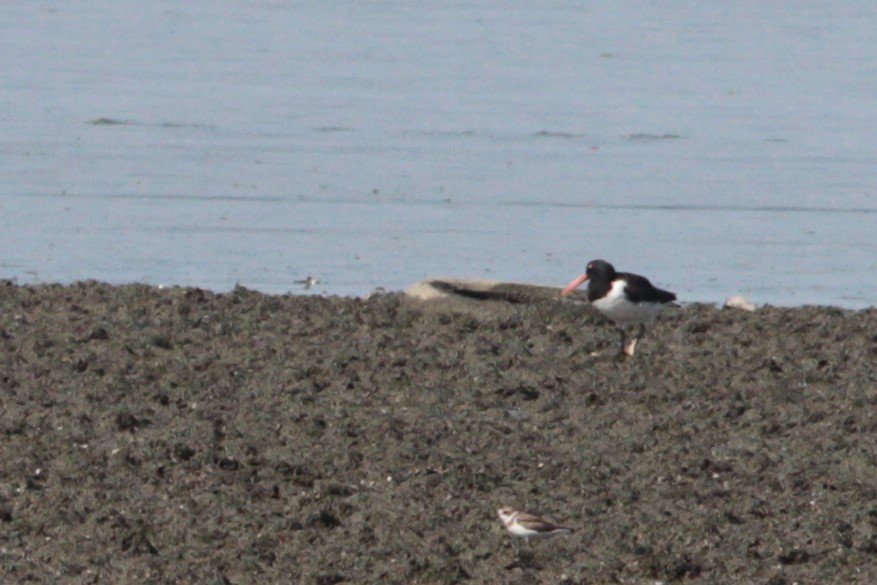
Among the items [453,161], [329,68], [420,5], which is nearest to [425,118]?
[453,161]

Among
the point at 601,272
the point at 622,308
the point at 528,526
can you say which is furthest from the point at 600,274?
the point at 528,526

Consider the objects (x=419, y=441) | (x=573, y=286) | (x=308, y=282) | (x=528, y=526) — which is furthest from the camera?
(x=308, y=282)

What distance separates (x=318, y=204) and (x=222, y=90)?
577 centimetres

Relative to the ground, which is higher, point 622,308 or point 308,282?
point 622,308

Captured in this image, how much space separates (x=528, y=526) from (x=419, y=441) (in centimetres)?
132

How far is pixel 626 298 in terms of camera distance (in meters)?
9.09

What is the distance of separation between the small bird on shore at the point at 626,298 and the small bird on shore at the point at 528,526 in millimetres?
2789

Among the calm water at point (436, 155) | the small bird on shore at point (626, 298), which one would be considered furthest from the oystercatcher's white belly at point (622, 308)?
the calm water at point (436, 155)

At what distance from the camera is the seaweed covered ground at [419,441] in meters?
6.05

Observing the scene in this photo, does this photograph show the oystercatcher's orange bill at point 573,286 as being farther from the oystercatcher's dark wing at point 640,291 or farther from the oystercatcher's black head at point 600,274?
the oystercatcher's dark wing at point 640,291

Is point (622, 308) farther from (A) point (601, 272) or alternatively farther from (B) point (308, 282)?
(B) point (308, 282)

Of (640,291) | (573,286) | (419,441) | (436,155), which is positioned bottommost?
(419,441)

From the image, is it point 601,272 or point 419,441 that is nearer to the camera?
point 419,441

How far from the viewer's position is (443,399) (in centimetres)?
797
